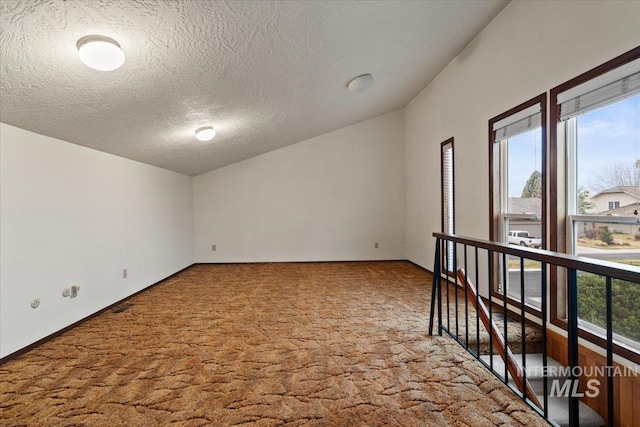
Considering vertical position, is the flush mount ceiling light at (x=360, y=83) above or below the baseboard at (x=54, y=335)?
above

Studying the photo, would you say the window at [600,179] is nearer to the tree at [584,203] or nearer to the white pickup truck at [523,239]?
the tree at [584,203]

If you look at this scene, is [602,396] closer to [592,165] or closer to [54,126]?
[592,165]

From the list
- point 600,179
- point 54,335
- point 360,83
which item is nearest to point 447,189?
point 360,83

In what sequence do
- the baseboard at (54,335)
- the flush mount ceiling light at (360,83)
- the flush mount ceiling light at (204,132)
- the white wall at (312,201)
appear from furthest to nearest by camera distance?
1. the white wall at (312,201)
2. the flush mount ceiling light at (360,83)
3. the flush mount ceiling light at (204,132)
4. the baseboard at (54,335)

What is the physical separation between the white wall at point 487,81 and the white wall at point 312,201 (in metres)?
0.64

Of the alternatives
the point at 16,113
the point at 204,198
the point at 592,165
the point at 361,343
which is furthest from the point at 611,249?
the point at 204,198

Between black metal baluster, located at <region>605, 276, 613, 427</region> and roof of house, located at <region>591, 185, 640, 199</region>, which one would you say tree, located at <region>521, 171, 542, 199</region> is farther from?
black metal baluster, located at <region>605, 276, 613, 427</region>

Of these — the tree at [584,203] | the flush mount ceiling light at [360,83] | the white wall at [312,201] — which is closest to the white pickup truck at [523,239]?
the tree at [584,203]

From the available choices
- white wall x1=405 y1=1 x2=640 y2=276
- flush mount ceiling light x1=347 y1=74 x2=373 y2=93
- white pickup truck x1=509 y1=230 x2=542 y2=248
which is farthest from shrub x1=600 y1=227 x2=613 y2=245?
flush mount ceiling light x1=347 y1=74 x2=373 y2=93

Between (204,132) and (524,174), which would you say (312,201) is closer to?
(204,132)

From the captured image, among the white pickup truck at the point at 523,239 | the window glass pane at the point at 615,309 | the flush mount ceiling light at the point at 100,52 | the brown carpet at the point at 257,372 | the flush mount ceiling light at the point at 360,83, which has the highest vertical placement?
the flush mount ceiling light at the point at 360,83

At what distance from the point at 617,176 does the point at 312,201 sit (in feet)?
15.9

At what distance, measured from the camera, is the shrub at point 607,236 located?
6.99 feet

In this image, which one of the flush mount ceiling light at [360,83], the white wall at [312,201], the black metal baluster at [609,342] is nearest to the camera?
the black metal baluster at [609,342]
